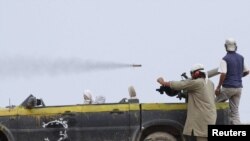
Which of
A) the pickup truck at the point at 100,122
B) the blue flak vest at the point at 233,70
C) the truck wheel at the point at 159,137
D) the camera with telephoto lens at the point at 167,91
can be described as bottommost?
the truck wheel at the point at 159,137

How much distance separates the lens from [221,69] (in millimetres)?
17078

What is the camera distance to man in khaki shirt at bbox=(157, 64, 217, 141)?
16.4 m

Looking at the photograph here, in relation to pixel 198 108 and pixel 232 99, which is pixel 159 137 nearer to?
pixel 198 108

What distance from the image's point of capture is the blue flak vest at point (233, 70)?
17.1m

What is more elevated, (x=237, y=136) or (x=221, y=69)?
(x=221, y=69)

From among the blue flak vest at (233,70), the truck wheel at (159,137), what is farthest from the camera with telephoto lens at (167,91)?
the blue flak vest at (233,70)

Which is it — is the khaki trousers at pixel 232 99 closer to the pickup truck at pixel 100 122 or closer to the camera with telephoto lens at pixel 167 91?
the pickup truck at pixel 100 122

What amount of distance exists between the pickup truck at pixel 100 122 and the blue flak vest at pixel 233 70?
46 cm

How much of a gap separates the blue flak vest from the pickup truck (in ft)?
1.51

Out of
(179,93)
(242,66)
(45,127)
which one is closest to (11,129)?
(45,127)

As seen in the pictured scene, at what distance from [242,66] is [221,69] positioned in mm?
454

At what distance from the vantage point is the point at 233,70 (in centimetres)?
1712

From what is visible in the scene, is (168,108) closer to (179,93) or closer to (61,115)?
(179,93)

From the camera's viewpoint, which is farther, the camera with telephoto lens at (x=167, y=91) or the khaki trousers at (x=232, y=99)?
the khaki trousers at (x=232, y=99)
